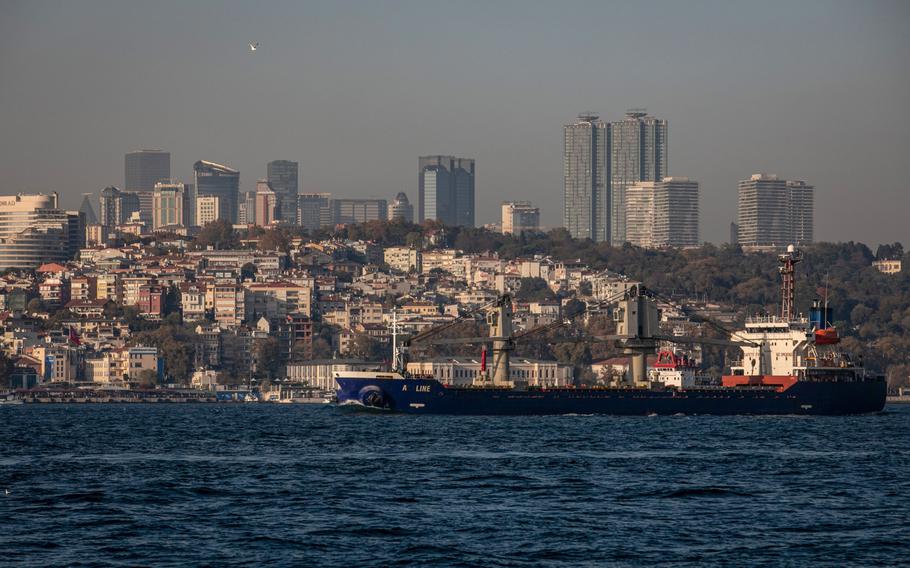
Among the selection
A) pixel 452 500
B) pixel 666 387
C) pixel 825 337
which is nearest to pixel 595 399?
pixel 666 387

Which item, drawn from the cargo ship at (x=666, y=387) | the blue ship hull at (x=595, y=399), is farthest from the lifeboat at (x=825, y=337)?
the blue ship hull at (x=595, y=399)

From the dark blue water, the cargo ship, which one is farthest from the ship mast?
the dark blue water

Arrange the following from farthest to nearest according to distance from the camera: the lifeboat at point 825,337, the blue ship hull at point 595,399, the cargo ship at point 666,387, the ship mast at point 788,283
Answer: the ship mast at point 788,283 → the lifeboat at point 825,337 → the cargo ship at point 666,387 → the blue ship hull at point 595,399

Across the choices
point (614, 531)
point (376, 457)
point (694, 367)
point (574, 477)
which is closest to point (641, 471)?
point (574, 477)

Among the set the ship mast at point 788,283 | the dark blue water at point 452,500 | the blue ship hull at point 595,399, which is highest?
the ship mast at point 788,283

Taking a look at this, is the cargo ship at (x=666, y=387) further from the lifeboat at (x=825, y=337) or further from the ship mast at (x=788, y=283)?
the ship mast at (x=788, y=283)

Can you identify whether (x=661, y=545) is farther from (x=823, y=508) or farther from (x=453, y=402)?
(x=453, y=402)
